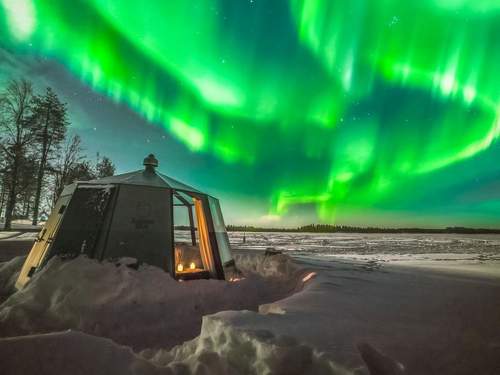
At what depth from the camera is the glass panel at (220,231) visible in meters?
6.70

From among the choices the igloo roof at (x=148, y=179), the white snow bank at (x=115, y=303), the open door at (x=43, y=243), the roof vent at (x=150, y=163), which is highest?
the roof vent at (x=150, y=163)

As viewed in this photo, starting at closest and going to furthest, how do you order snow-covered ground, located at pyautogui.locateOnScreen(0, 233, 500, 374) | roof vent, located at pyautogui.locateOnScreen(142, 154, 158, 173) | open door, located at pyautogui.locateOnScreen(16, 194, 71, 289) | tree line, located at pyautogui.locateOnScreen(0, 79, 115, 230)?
1. snow-covered ground, located at pyautogui.locateOnScreen(0, 233, 500, 374)
2. open door, located at pyautogui.locateOnScreen(16, 194, 71, 289)
3. roof vent, located at pyautogui.locateOnScreen(142, 154, 158, 173)
4. tree line, located at pyautogui.locateOnScreen(0, 79, 115, 230)

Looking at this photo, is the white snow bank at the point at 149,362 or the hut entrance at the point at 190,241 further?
the hut entrance at the point at 190,241

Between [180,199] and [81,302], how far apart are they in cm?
324

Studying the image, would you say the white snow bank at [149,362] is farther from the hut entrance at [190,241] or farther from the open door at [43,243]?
the open door at [43,243]

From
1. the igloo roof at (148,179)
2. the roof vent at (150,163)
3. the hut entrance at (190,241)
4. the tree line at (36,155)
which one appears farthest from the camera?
the tree line at (36,155)

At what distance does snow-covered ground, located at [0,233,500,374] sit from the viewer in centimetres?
204

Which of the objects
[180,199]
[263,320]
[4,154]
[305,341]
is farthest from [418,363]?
[4,154]

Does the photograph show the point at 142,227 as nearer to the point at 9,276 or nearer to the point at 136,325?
the point at 136,325

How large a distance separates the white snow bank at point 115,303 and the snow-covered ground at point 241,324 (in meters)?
0.02

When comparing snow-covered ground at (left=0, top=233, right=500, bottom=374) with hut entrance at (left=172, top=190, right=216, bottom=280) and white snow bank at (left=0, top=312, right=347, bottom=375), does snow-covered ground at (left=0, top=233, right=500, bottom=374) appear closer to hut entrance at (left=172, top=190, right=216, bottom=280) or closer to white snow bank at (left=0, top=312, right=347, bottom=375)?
white snow bank at (left=0, top=312, right=347, bottom=375)

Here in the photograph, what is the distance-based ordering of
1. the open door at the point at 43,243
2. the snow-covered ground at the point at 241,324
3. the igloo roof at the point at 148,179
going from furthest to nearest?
the igloo roof at the point at 148,179 → the open door at the point at 43,243 → the snow-covered ground at the point at 241,324

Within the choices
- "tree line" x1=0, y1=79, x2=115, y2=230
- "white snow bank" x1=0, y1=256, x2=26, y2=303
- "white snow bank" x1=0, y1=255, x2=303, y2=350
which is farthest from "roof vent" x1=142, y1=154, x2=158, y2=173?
"tree line" x1=0, y1=79, x2=115, y2=230

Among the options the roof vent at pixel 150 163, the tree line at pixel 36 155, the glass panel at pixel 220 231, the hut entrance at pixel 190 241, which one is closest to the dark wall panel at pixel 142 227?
the hut entrance at pixel 190 241
